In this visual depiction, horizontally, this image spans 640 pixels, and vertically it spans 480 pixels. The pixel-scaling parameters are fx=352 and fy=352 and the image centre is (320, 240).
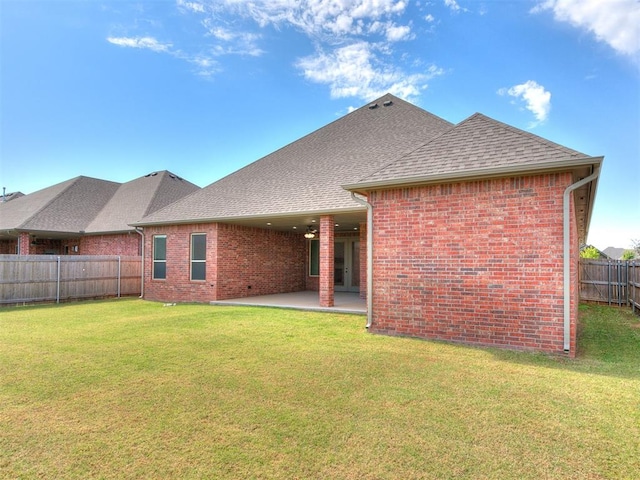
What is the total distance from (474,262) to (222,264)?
896 centimetres

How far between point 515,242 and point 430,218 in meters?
1.48

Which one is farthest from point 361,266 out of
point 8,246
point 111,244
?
point 8,246

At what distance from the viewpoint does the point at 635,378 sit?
15.0 ft

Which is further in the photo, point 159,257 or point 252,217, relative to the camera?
point 159,257

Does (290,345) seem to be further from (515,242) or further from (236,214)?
(236,214)

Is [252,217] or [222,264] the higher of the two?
[252,217]

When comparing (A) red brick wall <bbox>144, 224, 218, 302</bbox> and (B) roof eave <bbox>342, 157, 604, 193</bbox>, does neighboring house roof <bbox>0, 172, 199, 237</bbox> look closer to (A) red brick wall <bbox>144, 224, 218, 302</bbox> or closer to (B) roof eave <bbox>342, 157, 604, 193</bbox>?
(A) red brick wall <bbox>144, 224, 218, 302</bbox>

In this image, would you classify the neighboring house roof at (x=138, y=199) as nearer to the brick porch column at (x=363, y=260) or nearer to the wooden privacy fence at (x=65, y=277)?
the wooden privacy fence at (x=65, y=277)

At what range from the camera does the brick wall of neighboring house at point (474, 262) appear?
18.7 feet

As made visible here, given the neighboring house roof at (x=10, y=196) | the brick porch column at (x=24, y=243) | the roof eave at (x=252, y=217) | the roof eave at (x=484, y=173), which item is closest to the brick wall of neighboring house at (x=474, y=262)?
the roof eave at (x=484, y=173)

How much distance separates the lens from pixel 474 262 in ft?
20.5

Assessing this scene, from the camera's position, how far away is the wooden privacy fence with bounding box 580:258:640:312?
12758mm

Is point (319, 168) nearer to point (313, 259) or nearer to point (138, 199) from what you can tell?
point (313, 259)

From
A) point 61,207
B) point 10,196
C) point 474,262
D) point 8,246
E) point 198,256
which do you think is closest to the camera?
point 474,262
